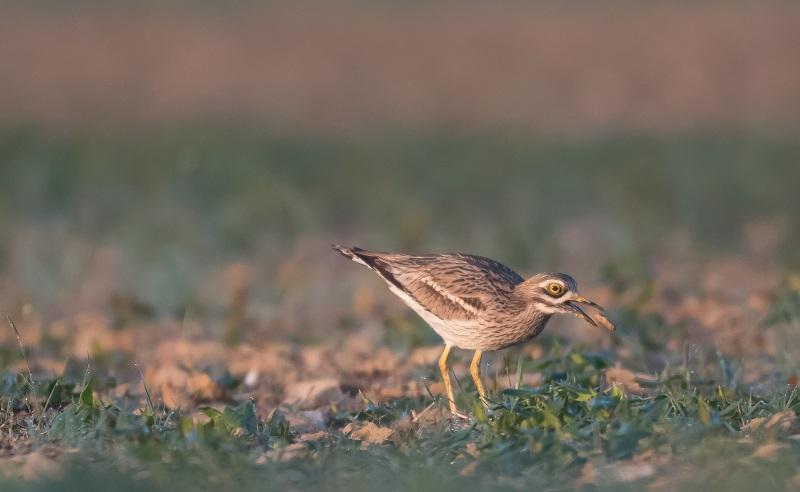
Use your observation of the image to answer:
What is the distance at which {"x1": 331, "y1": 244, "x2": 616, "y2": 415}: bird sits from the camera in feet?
27.8

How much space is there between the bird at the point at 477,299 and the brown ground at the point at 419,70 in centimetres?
1160

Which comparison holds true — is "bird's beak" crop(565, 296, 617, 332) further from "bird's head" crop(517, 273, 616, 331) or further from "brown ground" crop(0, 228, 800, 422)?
"brown ground" crop(0, 228, 800, 422)

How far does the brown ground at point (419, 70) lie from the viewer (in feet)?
71.4

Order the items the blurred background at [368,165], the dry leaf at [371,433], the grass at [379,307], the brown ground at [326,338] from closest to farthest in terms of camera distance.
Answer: the grass at [379,307], the dry leaf at [371,433], the brown ground at [326,338], the blurred background at [368,165]

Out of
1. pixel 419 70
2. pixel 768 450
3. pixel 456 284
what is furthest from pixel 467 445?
pixel 419 70

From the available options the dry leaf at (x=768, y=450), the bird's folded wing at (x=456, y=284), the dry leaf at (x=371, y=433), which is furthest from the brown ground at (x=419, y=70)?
the dry leaf at (x=768, y=450)

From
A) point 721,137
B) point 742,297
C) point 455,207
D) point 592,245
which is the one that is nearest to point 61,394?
point 742,297

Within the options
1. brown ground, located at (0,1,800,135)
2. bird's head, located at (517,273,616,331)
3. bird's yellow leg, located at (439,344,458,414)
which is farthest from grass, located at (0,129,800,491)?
brown ground, located at (0,1,800,135)

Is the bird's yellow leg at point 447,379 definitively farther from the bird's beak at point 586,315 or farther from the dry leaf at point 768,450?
the dry leaf at point 768,450

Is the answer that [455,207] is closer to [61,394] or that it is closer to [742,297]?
[742,297]

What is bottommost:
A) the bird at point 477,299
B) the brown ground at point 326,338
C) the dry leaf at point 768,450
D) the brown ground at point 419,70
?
the brown ground at point 326,338

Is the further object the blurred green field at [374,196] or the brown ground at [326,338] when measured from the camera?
the blurred green field at [374,196]

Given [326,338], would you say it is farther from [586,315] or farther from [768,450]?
[768,450]

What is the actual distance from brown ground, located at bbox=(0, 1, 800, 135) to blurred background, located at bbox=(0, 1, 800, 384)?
0.08 metres
